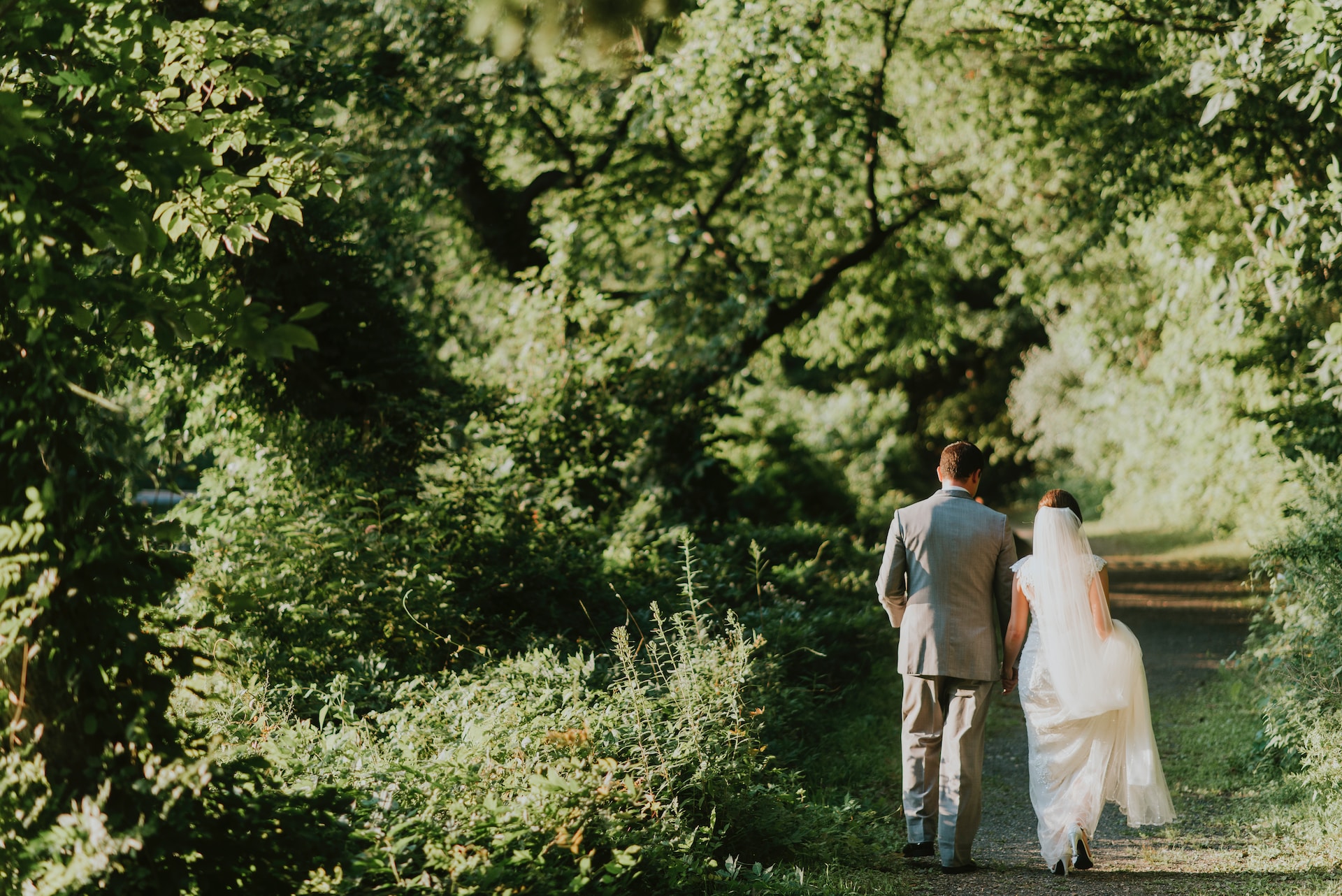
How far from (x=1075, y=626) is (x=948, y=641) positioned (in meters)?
0.62

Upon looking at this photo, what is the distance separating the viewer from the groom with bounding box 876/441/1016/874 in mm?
5441

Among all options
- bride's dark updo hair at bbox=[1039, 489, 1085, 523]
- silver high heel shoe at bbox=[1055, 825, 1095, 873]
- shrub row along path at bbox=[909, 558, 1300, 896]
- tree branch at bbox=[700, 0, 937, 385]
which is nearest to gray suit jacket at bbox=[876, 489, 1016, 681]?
bride's dark updo hair at bbox=[1039, 489, 1085, 523]

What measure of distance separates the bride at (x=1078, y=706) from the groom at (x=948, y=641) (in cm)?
21

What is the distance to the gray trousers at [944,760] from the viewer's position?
17.8 ft

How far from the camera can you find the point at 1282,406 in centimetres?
1034

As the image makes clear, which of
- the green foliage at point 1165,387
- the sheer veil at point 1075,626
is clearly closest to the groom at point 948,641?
the sheer veil at point 1075,626

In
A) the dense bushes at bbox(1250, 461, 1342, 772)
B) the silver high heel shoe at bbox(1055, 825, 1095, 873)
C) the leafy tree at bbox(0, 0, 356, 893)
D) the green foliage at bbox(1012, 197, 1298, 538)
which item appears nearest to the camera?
the leafy tree at bbox(0, 0, 356, 893)

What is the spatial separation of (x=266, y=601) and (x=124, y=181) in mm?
3833

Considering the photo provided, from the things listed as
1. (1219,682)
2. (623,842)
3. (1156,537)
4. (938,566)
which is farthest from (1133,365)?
(623,842)

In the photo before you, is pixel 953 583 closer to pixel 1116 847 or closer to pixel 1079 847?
pixel 1079 847

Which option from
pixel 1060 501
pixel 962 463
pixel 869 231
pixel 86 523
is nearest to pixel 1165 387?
pixel 869 231

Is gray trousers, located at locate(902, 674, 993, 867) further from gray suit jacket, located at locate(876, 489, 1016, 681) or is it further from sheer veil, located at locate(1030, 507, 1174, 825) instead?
sheer veil, located at locate(1030, 507, 1174, 825)

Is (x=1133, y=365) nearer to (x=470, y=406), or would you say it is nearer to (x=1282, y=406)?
(x=1282, y=406)

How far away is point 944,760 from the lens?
5.51 meters
